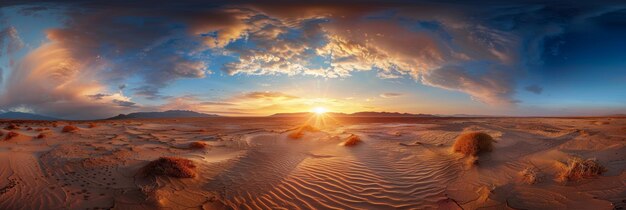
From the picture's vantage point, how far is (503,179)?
8.02 meters

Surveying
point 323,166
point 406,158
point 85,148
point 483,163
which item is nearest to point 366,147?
point 406,158

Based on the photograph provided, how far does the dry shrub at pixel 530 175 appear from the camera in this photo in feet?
24.7

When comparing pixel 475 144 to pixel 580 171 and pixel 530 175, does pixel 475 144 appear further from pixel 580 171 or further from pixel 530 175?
pixel 580 171

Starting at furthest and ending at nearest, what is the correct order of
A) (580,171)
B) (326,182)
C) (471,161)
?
(471,161) → (326,182) → (580,171)

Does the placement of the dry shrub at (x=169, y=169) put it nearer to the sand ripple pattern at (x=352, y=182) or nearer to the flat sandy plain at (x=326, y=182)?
the flat sandy plain at (x=326, y=182)

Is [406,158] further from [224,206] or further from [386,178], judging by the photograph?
[224,206]

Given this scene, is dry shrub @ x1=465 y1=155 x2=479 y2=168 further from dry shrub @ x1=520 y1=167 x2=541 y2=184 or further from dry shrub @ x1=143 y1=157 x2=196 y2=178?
dry shrub @ x1=143 y1=157 x2=196 y2=178

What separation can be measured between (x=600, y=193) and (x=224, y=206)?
26.8ft

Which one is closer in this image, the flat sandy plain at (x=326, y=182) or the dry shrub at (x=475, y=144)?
the flat sandy plain at (x=326, y=182)

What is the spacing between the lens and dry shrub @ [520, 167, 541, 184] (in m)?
7.52

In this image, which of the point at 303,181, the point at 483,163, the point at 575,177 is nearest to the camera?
the point at 575,177

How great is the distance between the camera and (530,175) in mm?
7754

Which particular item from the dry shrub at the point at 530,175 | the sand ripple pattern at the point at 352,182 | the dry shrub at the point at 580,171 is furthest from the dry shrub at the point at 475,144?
the dry shrub at the point at 580,171

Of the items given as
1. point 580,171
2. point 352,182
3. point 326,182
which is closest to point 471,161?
point 580,171
